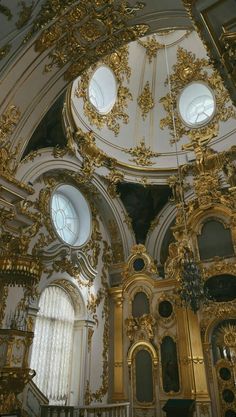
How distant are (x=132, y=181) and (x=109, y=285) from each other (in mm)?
3724

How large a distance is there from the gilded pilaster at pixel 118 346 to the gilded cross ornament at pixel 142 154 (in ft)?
15.3

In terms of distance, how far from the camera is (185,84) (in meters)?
13.6

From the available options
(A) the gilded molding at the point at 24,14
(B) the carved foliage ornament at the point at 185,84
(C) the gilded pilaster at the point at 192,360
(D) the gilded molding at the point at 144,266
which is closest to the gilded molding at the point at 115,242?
(D) the gilded molding at the point at 144,266

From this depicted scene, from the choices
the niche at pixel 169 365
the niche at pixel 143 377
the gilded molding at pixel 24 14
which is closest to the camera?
the gilded molding at pixel 24 14

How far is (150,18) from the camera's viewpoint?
24.0 ft

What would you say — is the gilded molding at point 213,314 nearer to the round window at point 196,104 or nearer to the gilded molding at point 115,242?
the gilded molding at point 115,242

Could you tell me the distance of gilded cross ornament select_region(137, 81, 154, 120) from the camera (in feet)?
45.1

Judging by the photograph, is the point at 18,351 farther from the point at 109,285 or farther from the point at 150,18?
the point at 150,18

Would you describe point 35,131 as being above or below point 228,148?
below

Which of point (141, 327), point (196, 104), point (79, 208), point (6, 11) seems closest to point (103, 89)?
point (196, 104)

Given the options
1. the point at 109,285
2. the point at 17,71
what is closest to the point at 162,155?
A: the point at 109,285

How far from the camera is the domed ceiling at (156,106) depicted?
493 inches

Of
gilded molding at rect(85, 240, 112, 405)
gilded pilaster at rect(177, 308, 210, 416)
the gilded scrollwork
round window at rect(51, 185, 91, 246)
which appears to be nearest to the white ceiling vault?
round window at rect(51, 185, 91, 246)

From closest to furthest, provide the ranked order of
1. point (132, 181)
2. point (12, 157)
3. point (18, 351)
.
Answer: point (18, 351), point (12, 157), point (132, 181)
